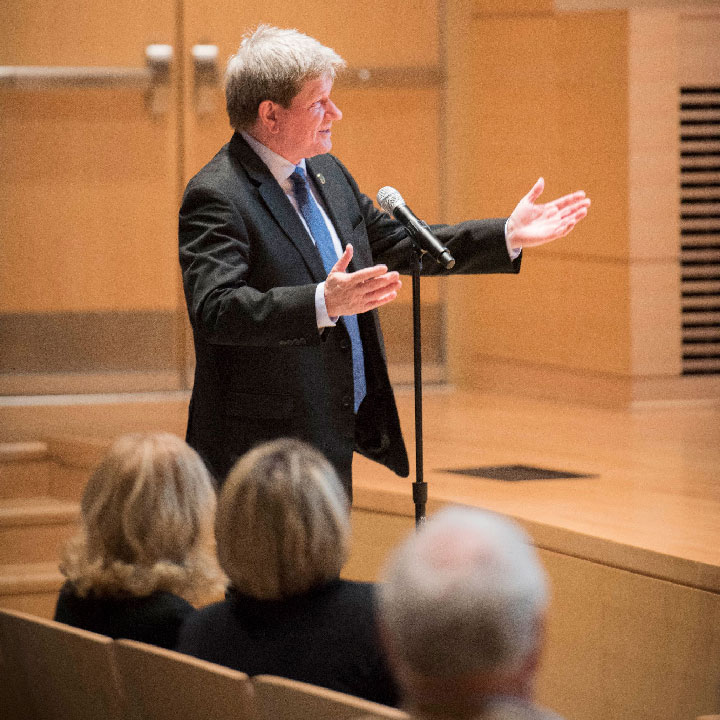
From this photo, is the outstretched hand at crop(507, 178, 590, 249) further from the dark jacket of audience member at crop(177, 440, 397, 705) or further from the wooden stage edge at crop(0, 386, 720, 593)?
the dark jacket of audience member at crop(177, 440, 397, 705)

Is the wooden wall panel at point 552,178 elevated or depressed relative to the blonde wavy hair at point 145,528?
elevated

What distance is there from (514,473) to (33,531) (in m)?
1.61

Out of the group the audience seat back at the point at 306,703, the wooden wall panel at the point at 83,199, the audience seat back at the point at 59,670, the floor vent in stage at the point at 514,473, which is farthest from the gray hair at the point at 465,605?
the wooden wall panel at the point at 83,199

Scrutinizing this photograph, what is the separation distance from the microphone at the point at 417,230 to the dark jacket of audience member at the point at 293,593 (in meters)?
0.66

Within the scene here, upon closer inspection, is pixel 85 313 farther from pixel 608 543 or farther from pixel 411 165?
pixel 608 543

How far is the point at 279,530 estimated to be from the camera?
5.34 ft

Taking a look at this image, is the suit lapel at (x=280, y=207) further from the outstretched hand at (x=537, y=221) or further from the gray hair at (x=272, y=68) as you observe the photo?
the outstretched hand at (x=537, y=221)

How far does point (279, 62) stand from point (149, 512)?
957 mm

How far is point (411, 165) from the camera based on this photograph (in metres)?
5.80

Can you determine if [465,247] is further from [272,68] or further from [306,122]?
[272,68]

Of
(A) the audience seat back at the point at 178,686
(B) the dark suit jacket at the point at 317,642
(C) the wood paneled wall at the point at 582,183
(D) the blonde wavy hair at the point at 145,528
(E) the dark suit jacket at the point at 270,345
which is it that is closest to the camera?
(A) the audience seat back at the point at 178,686

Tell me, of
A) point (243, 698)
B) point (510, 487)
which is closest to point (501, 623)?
point (243, 698)

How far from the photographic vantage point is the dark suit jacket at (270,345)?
2324mm

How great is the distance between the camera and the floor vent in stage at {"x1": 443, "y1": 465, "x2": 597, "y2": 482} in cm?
384
